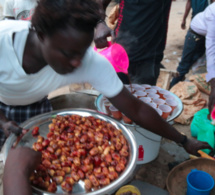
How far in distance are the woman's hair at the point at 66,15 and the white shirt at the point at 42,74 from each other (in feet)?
0.99

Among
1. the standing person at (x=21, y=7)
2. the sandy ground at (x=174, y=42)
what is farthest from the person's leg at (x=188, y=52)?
the standing person at (x=21, y=7)

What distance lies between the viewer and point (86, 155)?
1.30m

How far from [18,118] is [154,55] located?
1580mm

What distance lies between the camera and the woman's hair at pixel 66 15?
923 millimetres

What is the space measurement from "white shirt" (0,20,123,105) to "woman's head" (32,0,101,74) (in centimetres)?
24

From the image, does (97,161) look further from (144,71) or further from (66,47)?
(144,71)

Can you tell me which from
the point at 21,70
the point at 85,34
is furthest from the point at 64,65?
the point at 21,70

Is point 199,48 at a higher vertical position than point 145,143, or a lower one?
higher

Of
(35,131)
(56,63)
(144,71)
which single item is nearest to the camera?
(56,63)

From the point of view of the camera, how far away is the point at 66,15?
0.92 metres

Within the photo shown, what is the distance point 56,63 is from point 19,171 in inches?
20.2

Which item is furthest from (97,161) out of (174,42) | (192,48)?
(174,42)

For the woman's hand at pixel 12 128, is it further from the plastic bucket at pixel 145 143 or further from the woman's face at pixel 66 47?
the plastic bucket at pixel 145 143

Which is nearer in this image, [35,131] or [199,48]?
[35,131]
